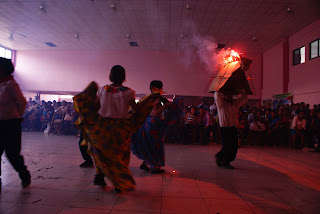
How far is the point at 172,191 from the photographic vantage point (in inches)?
112

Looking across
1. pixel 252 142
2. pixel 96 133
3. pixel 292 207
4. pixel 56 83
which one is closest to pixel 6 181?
pixel 96 133

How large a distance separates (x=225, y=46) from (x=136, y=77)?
5643 mm

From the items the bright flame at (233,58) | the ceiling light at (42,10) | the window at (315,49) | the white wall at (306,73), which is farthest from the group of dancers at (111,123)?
the window at (315,49)

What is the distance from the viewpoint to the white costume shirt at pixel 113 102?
267 cm

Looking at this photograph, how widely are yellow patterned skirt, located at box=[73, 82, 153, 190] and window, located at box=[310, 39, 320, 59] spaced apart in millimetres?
10077

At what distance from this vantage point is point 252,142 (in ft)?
26.0

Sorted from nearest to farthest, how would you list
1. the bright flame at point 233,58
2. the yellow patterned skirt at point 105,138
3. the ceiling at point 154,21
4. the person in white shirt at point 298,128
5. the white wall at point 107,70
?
the yellow patterned skirt at point 105,138
the bright flame at point 233,58
the person in white shirt at point 298,128
the ceiling at point 154,21
the white wall at point 107,70

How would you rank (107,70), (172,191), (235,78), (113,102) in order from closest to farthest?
(113,102)
(172,191)
(235,78)
(107,70)

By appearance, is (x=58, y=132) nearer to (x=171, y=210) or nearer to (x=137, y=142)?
(x=137, y=142)

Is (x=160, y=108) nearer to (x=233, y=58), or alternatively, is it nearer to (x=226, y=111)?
(x=226, y=111)

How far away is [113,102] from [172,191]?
4.38ft

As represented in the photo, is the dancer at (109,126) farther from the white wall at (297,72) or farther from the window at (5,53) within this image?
the window at (5,53)

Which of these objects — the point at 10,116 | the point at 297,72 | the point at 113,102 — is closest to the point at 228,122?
the point at 113,102

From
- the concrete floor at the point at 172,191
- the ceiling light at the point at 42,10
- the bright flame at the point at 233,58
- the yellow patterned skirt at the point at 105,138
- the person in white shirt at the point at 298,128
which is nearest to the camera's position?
the concrete floor at the point at 172,191
